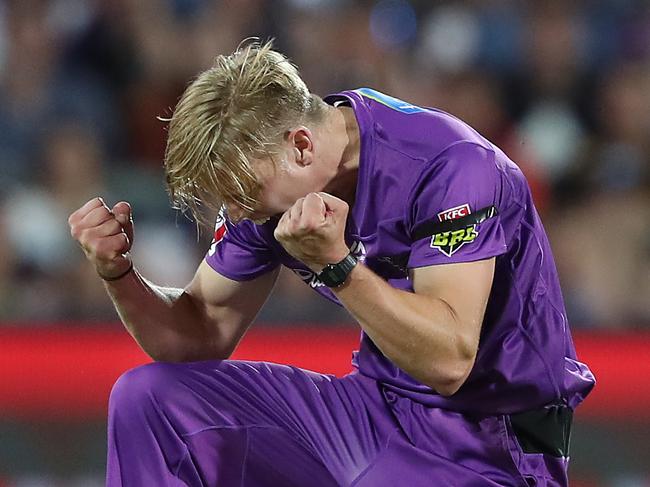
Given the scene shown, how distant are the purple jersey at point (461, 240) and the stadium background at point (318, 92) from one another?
173 cm

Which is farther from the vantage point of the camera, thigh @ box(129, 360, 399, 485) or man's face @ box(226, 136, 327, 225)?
thigh @ box(129, 360, 399, 485)

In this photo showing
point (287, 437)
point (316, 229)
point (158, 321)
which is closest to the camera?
point (316, 229)

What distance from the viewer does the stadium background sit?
4.36 m

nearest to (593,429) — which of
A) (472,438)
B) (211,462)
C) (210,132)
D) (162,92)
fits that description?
(472,438)

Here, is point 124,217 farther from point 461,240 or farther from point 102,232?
point 461,240

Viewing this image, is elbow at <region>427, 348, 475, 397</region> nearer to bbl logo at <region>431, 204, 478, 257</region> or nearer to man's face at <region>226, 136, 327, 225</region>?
bbl logo at <region>431, 204, 478, 257</region>

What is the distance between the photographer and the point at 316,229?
200 cm

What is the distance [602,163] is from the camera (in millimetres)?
5293

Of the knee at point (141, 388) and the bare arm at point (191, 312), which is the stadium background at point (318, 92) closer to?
the bare arm at point (191, 312)

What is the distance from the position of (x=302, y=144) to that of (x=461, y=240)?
349 millimetres

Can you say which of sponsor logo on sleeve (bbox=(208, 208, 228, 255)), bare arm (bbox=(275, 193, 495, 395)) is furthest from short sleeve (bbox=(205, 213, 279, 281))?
bare arm (bbox=(275, 193, 495, 395))

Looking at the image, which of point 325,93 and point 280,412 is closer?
point 280,412

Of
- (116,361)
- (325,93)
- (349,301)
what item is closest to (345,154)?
(349,301)

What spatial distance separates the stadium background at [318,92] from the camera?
14.3 ft
